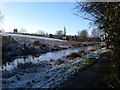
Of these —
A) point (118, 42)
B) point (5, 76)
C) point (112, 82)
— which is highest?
point (118, 42)

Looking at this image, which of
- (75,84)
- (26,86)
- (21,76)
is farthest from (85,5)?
(21,76)

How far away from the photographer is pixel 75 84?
39.9 ft

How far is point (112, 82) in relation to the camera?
6.35 meters

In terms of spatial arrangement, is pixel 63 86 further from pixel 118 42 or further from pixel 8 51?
pixel 8 51

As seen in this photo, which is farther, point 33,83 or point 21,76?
point 21,76

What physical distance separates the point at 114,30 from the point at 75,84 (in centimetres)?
702

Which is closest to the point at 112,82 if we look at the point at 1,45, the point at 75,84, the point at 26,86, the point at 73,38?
the point at 75,84

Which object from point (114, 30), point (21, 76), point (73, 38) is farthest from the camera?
point (73, 38)

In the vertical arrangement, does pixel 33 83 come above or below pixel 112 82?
below

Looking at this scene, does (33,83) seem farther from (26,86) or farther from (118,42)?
(118,42)

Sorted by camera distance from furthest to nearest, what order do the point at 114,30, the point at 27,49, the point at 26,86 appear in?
the point at 27,49
the point at 26,86
the point at 114,30

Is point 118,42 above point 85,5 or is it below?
below

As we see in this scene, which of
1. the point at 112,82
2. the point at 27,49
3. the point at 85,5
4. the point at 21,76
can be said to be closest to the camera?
the point at 112,82

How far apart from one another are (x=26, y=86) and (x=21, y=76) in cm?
421
